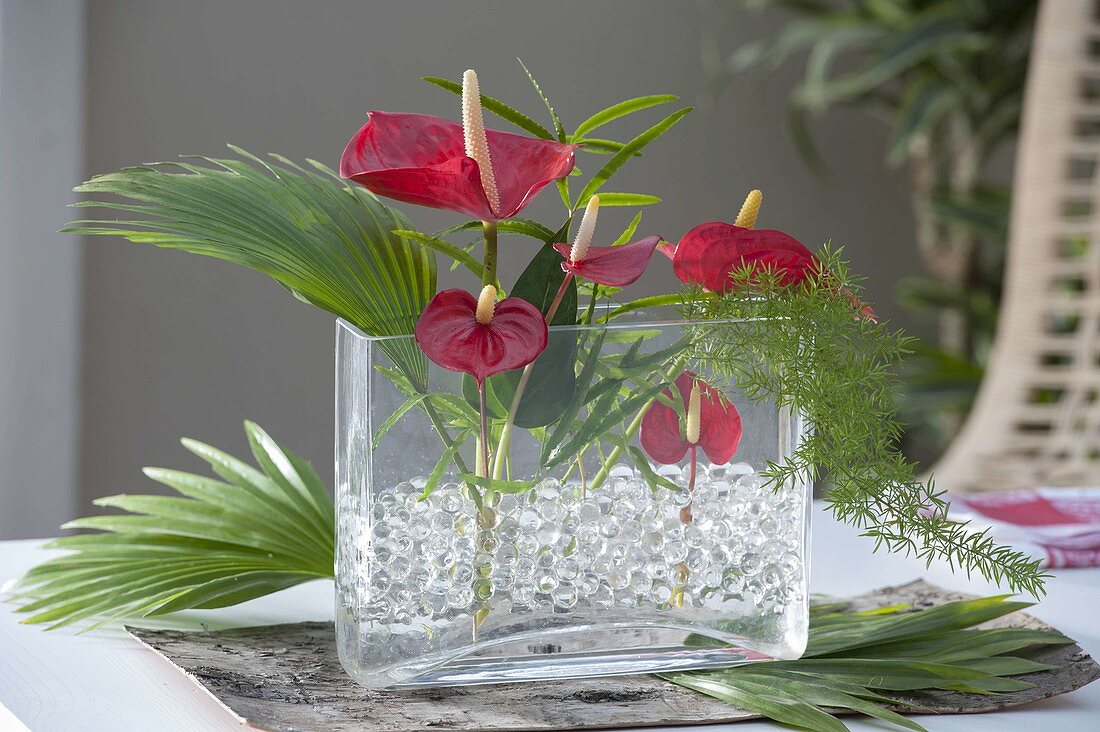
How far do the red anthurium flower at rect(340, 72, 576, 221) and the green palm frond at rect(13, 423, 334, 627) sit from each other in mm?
220

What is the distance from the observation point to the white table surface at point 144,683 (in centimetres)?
45

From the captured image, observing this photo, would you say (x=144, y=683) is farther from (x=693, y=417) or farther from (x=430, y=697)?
(x=693, y=417)

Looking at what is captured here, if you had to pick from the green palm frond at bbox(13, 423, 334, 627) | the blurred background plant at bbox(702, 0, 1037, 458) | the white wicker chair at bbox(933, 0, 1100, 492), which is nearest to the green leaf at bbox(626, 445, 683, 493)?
the green palm frond at bbox(13, 423, 334, 627)

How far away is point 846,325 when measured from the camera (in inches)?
18.0

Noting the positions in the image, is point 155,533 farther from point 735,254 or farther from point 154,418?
point 154,418

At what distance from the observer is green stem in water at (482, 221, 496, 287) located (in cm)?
44

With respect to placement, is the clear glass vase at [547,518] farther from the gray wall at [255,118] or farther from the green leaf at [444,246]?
the gray wall at [255,118]

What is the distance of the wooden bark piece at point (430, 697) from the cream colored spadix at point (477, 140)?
185 mm

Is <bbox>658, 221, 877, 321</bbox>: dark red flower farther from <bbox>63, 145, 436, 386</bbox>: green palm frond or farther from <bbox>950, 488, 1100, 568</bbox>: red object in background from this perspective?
<bbox>950, 488, 1100, 568</bbox>: red object in background

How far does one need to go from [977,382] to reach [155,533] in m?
1.90

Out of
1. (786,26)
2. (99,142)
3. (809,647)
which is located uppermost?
(786,26)

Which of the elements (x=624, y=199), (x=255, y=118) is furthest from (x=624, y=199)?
(x=255, y=118)

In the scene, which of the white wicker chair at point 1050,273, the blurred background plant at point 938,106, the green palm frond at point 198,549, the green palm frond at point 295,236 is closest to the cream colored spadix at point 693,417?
the green palm frond at point 295,236

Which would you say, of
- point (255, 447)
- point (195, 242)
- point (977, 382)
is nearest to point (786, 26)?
point (977, 382)
